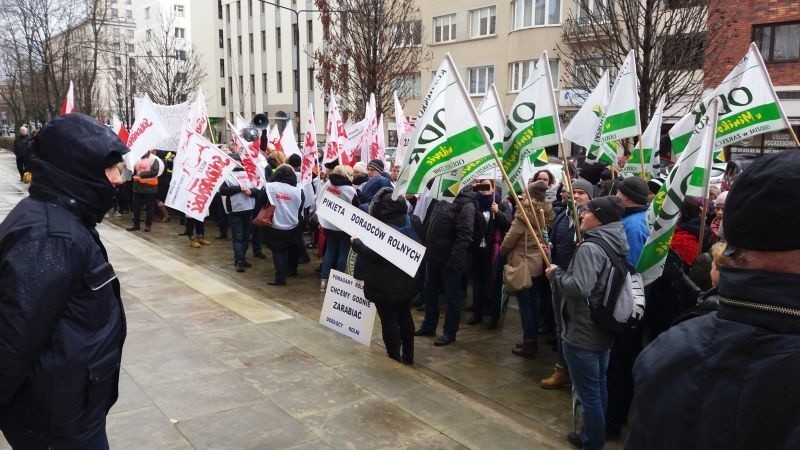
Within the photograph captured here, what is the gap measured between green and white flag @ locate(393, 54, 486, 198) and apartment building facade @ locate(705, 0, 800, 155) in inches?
891

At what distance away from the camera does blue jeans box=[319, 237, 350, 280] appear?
29.1ft

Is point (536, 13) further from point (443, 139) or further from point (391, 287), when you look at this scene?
point (391, 287)

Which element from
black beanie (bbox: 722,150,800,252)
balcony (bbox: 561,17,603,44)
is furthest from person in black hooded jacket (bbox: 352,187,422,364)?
balcony (bbox: 561,17,603,44)

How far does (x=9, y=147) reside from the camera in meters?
50.8

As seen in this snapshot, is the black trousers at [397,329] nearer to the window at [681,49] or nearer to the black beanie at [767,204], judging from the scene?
the black beanie at [767,204]

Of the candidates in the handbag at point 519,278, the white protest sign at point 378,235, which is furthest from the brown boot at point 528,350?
the white protest sign at point 378,235

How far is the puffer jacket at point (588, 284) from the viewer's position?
4059mm

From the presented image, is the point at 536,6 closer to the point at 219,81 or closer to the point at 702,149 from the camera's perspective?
the point at 702,149

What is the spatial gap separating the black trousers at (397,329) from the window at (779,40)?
992 inches

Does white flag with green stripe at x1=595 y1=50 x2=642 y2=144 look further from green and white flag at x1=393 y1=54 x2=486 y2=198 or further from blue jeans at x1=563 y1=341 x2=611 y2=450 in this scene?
blue jeans at x1=563 y1=341 x2=611 y2=450

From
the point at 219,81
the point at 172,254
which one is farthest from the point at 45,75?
the point at 219,81

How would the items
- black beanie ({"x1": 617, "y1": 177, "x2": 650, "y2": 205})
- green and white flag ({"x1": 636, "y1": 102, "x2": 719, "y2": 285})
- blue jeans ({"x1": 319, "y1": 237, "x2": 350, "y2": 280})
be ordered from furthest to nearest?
blue jeans ({"x1": 319, "y1": 237, "x2": 350, "y2": 280}) < black beanie ({"x1": 617, "y1": 177, "x2": 650, "y2": 205}) < green and white flag ({"x1": 636, "y1": 102, "x2": 719, "y2": 285})

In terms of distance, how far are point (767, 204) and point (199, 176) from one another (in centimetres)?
846

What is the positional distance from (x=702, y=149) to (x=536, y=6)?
30208 mm
